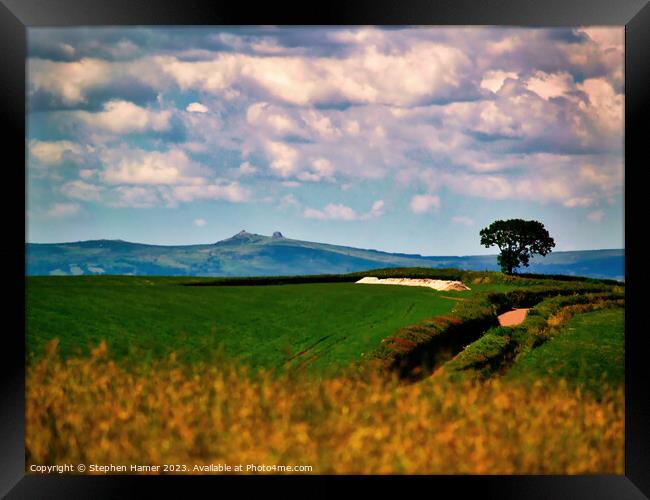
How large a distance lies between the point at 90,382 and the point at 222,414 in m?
2.21

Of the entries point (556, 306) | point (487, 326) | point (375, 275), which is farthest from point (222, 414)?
point (375, 275)

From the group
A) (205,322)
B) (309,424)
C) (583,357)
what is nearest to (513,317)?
(583,357)

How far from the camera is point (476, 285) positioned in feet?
75.8

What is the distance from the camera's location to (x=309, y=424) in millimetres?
9078

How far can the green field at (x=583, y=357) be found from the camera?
35.0 ft

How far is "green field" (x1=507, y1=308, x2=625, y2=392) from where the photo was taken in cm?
1067

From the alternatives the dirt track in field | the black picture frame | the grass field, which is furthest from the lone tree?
the black picture frame

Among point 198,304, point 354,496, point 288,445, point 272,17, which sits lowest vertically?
point 354,496

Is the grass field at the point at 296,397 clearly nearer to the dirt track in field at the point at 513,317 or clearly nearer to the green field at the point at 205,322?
the green field at the point at 205,322

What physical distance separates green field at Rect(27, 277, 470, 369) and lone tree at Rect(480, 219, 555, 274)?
10.6ft

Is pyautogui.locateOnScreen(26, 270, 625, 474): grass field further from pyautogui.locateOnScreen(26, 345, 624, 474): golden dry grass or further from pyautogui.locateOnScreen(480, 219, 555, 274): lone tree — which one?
pyautogui.locateOnScreen(480, 219, 555, 274): lone tree

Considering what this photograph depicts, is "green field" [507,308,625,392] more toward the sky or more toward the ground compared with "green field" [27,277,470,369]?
more toward the ground

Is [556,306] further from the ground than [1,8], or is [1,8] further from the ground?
[1,8]

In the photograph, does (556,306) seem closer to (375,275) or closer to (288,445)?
(375,275)
